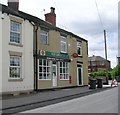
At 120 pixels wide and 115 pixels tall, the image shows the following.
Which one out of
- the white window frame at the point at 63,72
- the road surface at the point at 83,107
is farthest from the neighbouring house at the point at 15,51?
the road surface at the point at 83,107

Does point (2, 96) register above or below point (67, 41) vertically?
below

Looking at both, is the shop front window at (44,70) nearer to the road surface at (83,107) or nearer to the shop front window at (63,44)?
the shop front window at (63,44)

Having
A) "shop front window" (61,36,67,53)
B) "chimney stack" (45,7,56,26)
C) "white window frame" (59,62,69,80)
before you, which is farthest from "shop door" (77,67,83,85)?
"chimney stack" (45,7,56,26)

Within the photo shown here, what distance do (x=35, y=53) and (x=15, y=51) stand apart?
3.07m

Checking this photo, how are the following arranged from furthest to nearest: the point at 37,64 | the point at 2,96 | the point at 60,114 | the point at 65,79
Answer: the point at 65,79 → the point at 37,64 → the point at 2,96 → the point at 60,114

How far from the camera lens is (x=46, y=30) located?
2831 cm

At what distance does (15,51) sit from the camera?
23078 millimetres

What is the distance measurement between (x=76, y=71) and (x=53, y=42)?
5.96 metres

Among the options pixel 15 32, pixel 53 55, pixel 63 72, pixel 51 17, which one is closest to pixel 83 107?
pixel 15 32

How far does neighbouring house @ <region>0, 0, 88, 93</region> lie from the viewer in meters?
22.3

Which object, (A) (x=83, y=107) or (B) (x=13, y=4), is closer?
(A) (x=83, y=107)

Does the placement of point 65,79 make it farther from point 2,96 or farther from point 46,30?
point 2,96

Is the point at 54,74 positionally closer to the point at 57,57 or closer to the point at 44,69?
the point at 57,57

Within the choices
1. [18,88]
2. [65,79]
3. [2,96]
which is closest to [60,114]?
[2,96]
